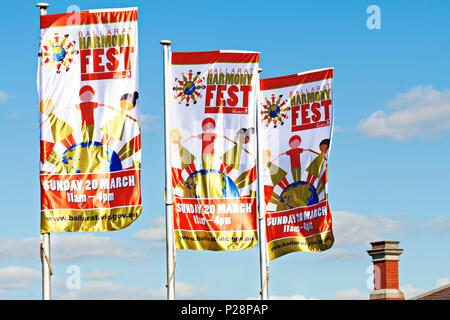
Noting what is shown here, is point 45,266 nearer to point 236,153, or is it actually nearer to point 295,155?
point 236,153

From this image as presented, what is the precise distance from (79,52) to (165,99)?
9.24 feet

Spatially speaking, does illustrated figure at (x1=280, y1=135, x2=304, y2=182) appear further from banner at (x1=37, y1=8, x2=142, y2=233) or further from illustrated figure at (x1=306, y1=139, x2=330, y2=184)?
banner at (x1=37, y1=8, x2=142, y2=233)

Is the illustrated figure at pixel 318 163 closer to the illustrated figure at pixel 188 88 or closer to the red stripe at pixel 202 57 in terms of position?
the red stripe at pixel 202 57

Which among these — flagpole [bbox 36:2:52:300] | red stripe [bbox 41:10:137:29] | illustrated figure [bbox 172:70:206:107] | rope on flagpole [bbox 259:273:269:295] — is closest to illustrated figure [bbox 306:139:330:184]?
rope on flagpole [bbox 259:273:269:295]

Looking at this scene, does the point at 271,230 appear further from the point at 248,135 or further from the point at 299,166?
the point at 248,135

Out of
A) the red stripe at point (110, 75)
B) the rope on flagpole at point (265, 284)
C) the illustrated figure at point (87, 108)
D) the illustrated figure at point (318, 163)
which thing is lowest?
the rope on flagpole at point (265, 284)

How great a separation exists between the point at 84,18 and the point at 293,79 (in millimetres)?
7415

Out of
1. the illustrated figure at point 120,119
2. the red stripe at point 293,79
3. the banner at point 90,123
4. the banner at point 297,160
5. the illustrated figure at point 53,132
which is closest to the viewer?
the banner at point 90,123

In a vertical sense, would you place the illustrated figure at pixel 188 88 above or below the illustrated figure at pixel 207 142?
above

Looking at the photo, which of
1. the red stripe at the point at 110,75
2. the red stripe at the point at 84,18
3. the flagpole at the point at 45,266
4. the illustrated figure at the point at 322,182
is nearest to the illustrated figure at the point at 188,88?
the red stripe at the point at 110,75

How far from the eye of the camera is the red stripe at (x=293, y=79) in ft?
87.5

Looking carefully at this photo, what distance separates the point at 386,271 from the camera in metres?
32.8
